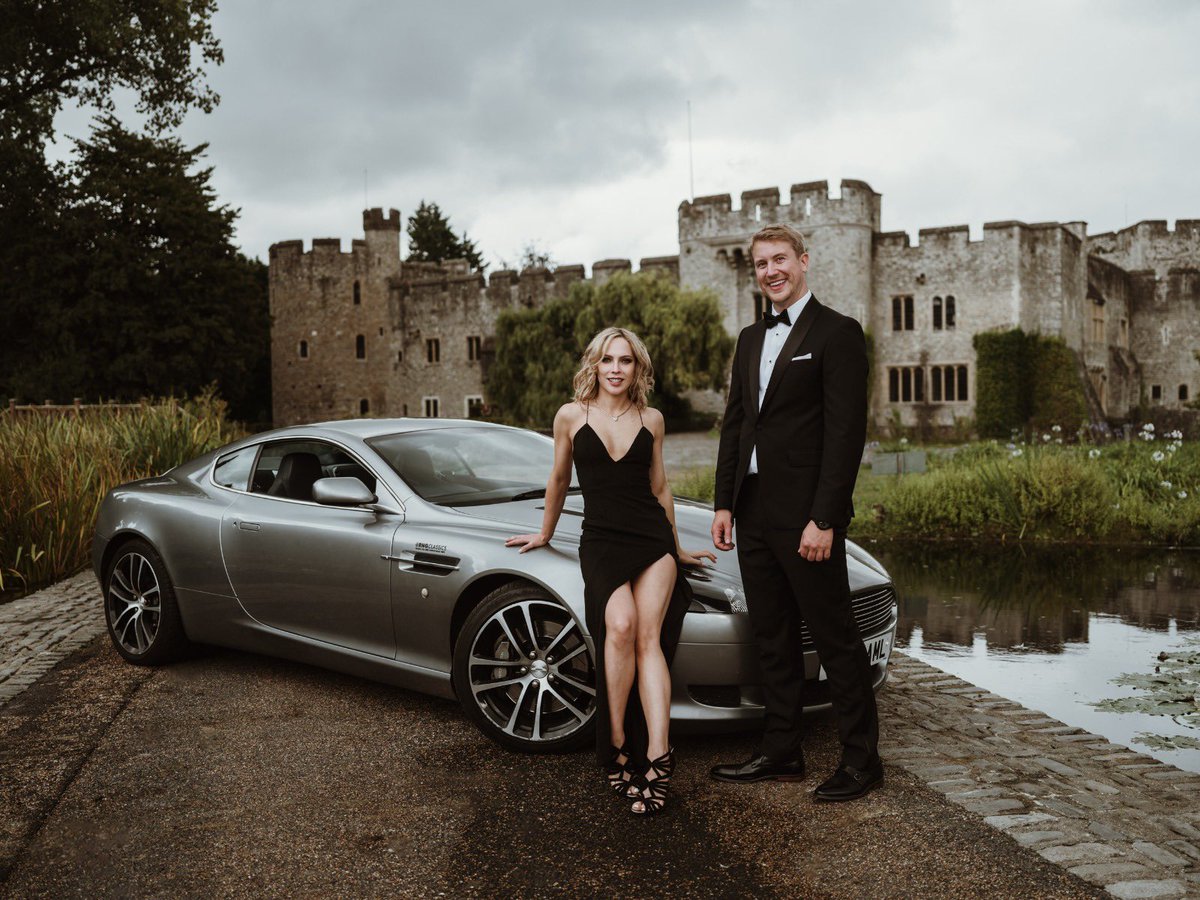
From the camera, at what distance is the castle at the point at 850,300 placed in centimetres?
3778

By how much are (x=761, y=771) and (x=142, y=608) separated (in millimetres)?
3781

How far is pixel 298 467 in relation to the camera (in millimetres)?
5762

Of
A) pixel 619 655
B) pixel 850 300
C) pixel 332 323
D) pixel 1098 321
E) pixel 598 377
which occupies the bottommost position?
pixel 619 655

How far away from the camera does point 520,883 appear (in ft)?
10.9

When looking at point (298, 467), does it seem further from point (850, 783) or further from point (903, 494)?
point (903, 494)

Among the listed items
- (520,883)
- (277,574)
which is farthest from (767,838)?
(277,574)

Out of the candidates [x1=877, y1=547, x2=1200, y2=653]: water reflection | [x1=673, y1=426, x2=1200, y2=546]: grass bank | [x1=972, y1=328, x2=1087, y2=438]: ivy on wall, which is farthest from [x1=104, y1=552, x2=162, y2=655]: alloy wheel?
[x1=972, y1=328, x2=1087, y2=438]: ivy on wall

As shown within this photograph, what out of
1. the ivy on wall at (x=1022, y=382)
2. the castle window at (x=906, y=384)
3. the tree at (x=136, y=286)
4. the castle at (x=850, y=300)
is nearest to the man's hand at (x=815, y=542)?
the castle at (x=850, y=300)

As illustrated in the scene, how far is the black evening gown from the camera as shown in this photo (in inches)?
160

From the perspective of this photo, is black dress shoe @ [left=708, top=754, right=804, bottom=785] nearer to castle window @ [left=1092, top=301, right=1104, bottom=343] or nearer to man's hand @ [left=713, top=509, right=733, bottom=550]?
man's hand @ [left=713, top=509, right=733, bottom=550]

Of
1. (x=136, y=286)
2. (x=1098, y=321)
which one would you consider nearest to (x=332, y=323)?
(x=136, y=286)

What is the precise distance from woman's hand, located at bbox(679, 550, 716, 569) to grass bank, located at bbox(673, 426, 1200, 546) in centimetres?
839

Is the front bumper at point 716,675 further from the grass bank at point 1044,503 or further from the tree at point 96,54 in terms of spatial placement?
the tree at point 96,54

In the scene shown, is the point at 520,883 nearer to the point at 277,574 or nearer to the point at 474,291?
the point at 277,574
